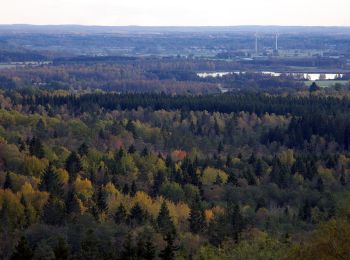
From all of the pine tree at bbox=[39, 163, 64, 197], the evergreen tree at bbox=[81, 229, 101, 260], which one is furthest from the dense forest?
the pine tree at bbox=[39, 163, 64, 197]

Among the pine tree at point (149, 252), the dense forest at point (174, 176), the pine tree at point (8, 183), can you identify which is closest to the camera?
the pine tree at point (149, 252)

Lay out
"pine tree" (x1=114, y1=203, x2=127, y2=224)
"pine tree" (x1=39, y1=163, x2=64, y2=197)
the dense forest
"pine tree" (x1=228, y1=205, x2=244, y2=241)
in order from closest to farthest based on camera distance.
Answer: the dense forest
"pine tree" (x1=228, y1=205, x2=244, y2=241)
"pine tree" (x1=114, y1=203, x2=127, y2=224)
"pine tree" (x1=39, y1=163, x2=64, y2=197)

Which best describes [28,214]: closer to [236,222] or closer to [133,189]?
[133,189]

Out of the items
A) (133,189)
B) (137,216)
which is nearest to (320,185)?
(133,189)

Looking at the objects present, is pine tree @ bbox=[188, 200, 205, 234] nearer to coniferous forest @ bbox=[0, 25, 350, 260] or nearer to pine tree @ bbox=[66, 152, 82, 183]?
coniferous forest @ bbox=[0, 25, 350, 260]

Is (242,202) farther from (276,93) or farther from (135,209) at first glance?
(276,93)

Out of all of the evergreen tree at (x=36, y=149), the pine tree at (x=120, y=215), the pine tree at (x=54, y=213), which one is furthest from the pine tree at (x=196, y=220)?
the evergreen tree at (x=36, y=149)

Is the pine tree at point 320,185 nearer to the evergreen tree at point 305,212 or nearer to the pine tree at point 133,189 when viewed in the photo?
the evergreen tree at point 305,212
